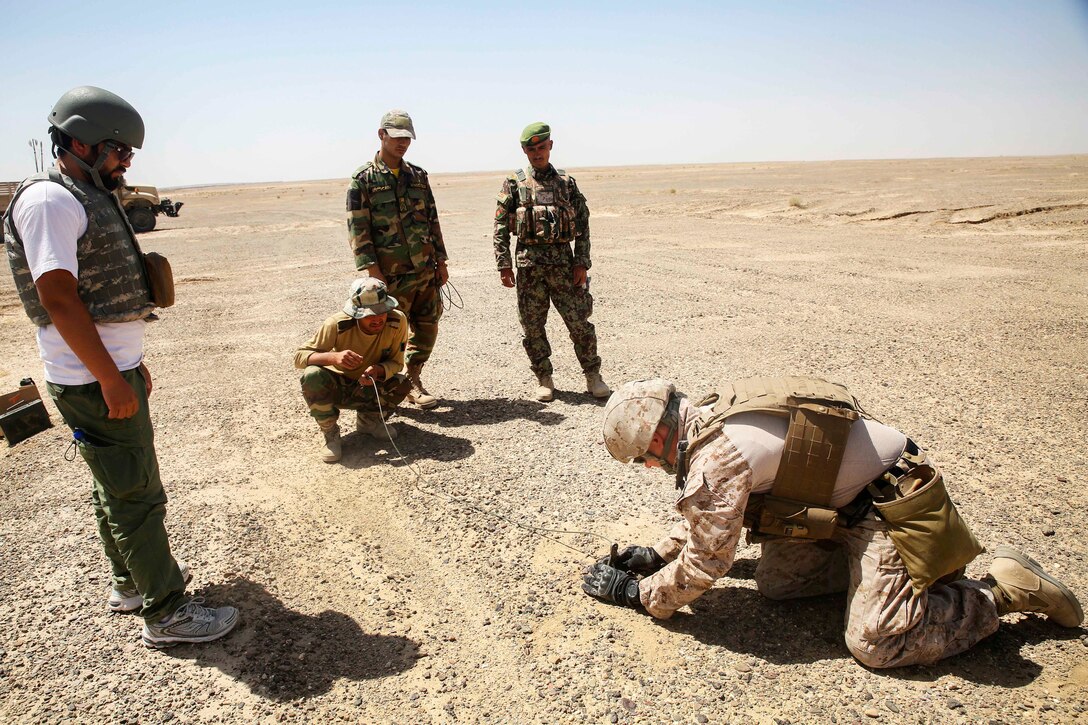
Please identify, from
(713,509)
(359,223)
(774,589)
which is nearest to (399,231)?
(359,223)

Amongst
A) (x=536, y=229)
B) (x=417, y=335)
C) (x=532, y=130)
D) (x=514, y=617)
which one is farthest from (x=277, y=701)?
(x=532, y=130)

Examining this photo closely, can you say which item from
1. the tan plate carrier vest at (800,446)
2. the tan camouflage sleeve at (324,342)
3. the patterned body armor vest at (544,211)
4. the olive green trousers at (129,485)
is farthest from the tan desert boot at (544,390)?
the olive green trousers at (129,485)

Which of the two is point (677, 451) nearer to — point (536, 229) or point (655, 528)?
point (655, 528)

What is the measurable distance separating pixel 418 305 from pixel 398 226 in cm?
62

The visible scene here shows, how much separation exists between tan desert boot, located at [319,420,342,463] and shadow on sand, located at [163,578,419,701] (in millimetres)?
1520

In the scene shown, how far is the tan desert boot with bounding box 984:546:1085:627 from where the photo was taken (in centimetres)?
264

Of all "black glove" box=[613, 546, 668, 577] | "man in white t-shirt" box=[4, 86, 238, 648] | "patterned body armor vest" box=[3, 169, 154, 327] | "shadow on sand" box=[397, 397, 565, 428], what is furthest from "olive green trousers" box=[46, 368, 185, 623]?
"shadow on sand" box=[397, 397, 565, 428]

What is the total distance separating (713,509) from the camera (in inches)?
100.0

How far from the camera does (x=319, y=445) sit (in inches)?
192

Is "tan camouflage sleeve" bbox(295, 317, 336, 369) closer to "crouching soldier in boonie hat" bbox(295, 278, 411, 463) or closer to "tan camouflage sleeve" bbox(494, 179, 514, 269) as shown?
"crouching soldier in boonie hat" bbox(295, 278, 411, 463)

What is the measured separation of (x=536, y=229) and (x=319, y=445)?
7.36ft

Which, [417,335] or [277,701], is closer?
[277,701]

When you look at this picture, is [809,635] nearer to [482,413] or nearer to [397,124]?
[482,413]

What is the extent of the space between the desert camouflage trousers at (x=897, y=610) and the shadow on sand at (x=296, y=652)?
5.71 feet
